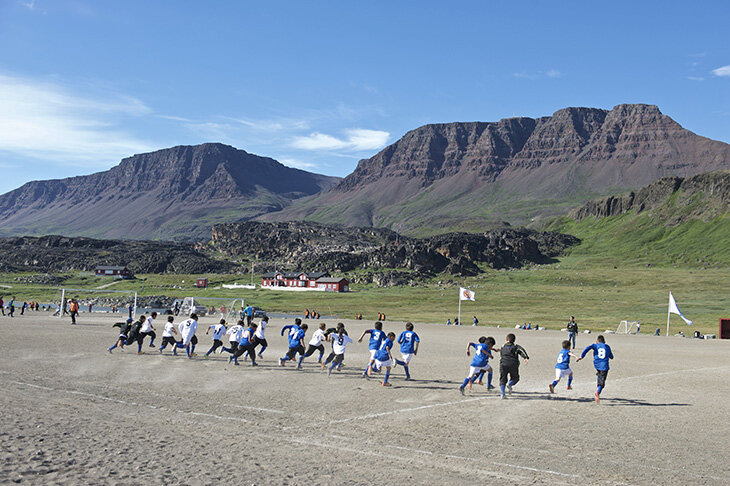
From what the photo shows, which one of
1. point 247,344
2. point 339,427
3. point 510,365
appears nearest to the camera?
point 339,427

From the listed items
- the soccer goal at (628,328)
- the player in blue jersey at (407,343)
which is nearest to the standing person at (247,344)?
the player in blue jersey at (407,343)

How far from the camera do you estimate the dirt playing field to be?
10891mm

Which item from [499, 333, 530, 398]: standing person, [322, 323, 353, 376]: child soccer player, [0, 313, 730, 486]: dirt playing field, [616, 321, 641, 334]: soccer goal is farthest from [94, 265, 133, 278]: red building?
[499, 333, 530, 398]: standing person

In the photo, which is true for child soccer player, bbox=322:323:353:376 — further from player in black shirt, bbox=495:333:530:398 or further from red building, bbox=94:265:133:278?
red building, bbox=94:265:133:278

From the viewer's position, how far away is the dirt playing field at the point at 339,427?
10.9m

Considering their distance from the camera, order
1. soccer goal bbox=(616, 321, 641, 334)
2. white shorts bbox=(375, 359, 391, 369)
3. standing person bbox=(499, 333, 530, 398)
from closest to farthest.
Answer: standing person bbox=(499, 333, 530, 398), white shorts bbox=(375, 359, 391, 369), soccer goal bbox=(616, 321, 641, 334)

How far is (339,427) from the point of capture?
1472 centimetres

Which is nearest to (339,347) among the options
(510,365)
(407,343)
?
(407,343)

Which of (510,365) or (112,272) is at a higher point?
(112,272)

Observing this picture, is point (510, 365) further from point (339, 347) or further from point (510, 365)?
point (339, 347)

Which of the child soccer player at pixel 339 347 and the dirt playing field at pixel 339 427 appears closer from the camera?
the dirt playing field at pixel 339 427

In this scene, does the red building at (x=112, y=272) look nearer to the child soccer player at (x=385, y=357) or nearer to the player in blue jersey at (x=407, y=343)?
the player in blue jersey at (x=407, y=343)

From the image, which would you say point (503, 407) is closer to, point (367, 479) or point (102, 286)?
point (367, 479)

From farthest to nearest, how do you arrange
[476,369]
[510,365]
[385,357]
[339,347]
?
[339,347] < [385,357] < [476,369] < [510,365]
